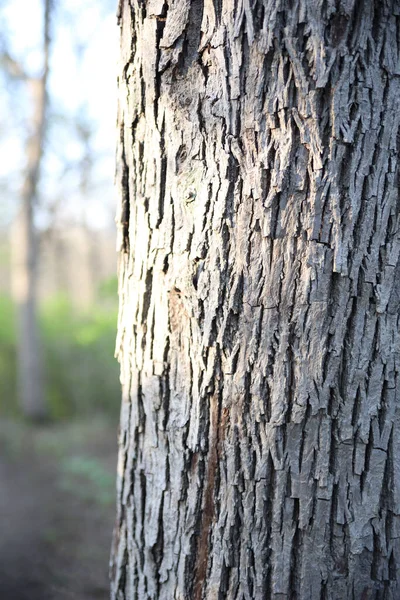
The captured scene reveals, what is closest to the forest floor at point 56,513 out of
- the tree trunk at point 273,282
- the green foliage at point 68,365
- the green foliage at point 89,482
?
the green foliage at point 89,482

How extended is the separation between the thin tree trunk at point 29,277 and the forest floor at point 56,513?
34.2 inches

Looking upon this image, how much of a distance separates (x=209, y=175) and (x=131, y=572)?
1.23 metres

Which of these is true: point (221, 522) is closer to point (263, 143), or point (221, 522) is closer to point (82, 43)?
point (263, 143)

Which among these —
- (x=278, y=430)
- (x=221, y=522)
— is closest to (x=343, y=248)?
(x=278, y=430)

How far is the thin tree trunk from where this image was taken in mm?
6973

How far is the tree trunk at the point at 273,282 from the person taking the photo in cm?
118

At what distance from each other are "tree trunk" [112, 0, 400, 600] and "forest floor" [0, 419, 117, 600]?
7.32 ft

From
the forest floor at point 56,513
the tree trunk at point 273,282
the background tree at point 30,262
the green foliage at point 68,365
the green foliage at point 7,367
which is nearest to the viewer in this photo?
the tree trunk at point 273,282

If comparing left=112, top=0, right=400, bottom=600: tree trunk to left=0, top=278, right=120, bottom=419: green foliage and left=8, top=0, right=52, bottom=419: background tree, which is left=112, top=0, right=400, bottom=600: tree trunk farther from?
left=8, top=0, right=52, bottom=419: background tree

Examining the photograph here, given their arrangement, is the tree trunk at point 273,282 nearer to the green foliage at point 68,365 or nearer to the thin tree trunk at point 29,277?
the green foliage at point 68,365

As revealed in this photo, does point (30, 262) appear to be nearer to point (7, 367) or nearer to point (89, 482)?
point (7, 367)

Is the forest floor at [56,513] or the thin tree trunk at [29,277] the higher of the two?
the thin tree trunk at [29,277]

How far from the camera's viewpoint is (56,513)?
14.2 ft

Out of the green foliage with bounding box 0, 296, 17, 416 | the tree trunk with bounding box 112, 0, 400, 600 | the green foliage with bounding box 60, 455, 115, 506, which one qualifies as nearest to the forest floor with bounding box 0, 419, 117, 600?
the green foliage with bounding box 60, 455, 115, 506
